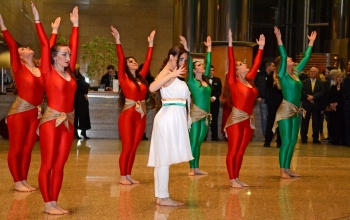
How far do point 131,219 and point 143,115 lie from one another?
2419mm

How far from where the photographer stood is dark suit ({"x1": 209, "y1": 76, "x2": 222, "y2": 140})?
1392cm

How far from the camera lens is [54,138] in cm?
593

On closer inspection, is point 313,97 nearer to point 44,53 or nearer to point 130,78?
point 130,78

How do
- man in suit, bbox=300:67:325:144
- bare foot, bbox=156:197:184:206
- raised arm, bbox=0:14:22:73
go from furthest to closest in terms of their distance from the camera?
man in suit, bbox=300:67:325:144 < raised arm, bbox=0:14:22:73 < bare foot, bbox=156:197:184:206

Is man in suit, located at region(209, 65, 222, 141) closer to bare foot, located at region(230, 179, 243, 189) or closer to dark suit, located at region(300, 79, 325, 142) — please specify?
dark suit, located at region(300, 79, 325, 142)

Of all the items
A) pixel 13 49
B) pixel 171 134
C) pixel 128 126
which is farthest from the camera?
pixel 128 126

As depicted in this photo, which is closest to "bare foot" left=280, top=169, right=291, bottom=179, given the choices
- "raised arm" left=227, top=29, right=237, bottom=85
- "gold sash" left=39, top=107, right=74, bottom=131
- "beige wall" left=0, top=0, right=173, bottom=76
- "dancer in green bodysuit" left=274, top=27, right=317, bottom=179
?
"dancer in green bodysuit" left=274, top=27, right=317, bottom=179

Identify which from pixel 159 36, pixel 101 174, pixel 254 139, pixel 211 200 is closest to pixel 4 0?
pixel 159 36

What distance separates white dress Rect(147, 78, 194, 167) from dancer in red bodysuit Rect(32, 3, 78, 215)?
87 cm

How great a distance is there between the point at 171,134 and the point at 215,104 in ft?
25.5

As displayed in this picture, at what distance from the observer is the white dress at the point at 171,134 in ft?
21.0

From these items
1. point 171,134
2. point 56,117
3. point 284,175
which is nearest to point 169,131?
point 171,134

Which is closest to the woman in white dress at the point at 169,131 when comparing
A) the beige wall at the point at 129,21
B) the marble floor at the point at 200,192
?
the marble floor at the point at 200,192

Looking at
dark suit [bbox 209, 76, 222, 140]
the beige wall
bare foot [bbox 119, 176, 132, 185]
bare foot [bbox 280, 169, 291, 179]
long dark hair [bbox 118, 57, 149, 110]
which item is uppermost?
the beige wall
